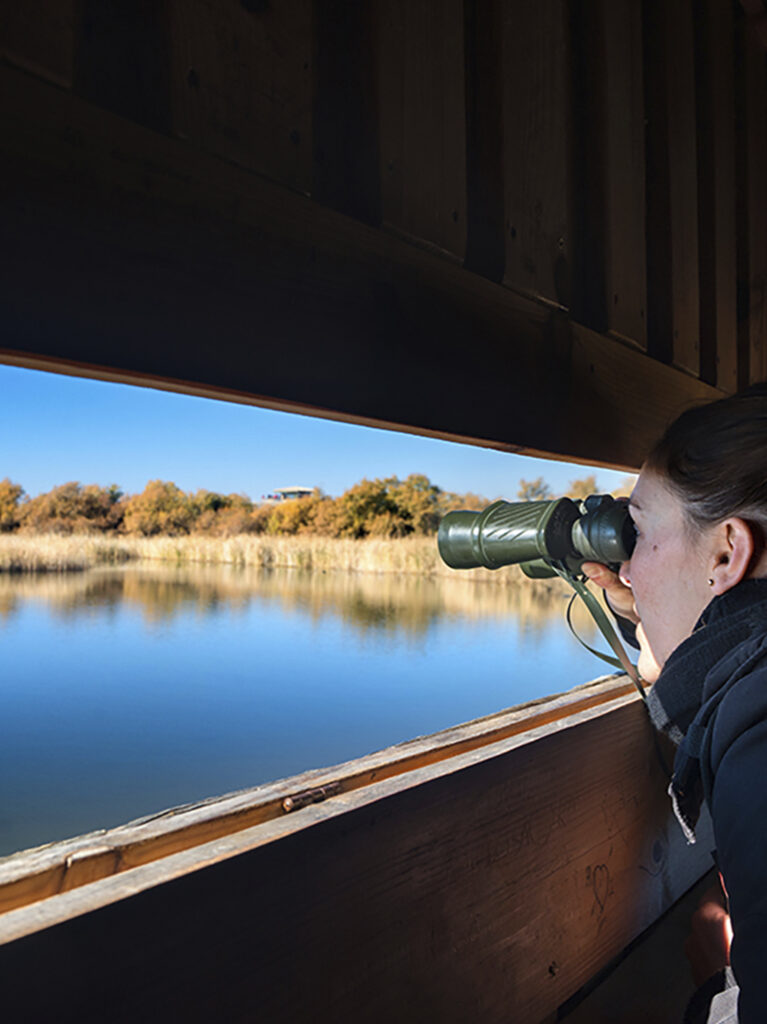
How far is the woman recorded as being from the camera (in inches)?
19.3

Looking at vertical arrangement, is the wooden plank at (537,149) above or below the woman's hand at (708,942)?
above

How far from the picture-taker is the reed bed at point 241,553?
761mm

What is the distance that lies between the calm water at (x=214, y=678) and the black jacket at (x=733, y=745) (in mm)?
473

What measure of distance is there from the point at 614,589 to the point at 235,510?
0.58 metres

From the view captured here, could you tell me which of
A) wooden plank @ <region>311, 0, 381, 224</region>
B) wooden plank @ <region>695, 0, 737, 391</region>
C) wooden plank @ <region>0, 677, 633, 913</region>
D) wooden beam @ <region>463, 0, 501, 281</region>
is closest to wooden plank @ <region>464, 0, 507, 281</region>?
wooden beam @ <region>463, 0, 501, 281</region>

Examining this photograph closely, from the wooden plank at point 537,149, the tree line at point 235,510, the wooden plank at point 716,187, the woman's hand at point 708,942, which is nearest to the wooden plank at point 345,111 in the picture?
the wooden plank at point 537,149

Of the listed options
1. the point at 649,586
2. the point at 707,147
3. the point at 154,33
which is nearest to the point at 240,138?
the point at 154,33

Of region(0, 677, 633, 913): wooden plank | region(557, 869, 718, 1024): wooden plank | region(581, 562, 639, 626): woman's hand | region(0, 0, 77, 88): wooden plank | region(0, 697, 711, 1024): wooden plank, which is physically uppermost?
region(0, 0, 77, 88): wooden plank

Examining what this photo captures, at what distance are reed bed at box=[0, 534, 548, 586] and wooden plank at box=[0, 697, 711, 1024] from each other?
13.3 inches

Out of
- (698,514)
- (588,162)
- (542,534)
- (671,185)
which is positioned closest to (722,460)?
(698,514)

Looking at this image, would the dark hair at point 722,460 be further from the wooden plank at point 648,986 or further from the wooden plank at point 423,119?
the wooden plank at point 648,986

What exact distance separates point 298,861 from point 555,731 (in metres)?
0.54

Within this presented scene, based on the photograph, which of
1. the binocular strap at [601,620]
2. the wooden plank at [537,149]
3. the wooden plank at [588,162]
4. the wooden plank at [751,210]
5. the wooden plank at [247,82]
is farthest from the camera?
the wooden plank at [751,210]

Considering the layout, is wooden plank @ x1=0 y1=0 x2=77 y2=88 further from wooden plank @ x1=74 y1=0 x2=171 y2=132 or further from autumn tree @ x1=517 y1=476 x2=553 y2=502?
autumn tree @ x1=517 y1=476 x2=553 y2=502
